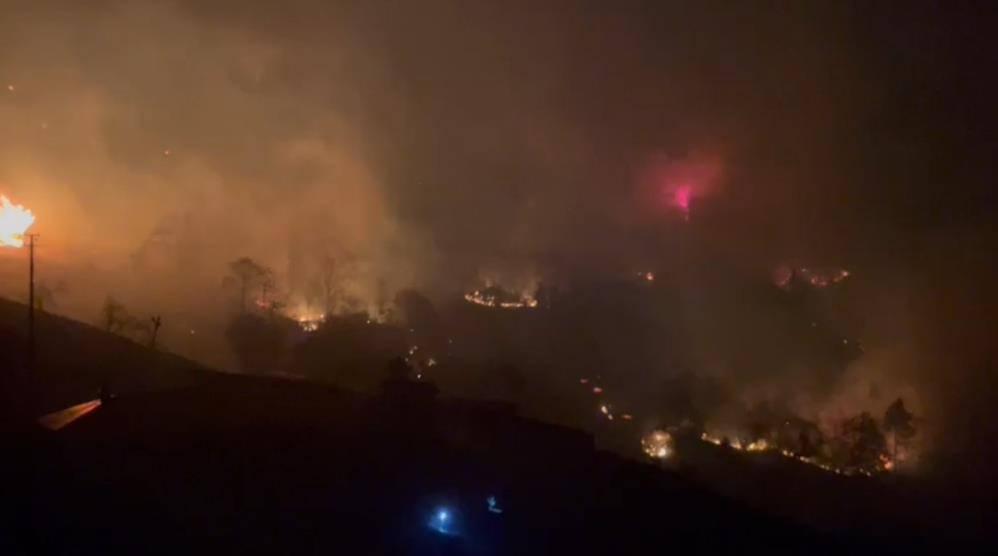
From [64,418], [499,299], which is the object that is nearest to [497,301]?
[499,299]

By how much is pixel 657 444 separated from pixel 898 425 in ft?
54.0

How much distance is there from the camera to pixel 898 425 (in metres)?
53.5

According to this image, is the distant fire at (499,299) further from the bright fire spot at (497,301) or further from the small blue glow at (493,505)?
the small blue glow at (493,505)

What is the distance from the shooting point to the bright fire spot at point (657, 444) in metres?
48.7

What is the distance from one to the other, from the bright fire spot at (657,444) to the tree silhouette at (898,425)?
49.4 feet

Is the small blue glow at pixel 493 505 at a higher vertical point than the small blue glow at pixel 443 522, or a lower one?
higher

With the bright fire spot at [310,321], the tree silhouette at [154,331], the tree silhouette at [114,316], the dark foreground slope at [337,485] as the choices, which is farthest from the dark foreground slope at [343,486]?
the bright fire spot at [310,321]

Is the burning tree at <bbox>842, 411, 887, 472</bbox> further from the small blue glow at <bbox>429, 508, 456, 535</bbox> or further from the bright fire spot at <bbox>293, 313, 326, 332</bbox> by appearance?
the small blue glow at <bbox>429, 508, 456, 535</bbox>

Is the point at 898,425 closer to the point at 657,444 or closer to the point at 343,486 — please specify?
the point at 657,444

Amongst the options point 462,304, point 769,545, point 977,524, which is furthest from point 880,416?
point 769,545

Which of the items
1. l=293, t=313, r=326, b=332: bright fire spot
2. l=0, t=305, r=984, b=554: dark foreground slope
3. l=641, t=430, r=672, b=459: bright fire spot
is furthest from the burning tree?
l=293, t=313, r=326, b=332: bright fire spot

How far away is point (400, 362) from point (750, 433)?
31.5 meters

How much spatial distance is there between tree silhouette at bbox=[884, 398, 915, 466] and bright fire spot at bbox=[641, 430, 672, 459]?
1507 cm

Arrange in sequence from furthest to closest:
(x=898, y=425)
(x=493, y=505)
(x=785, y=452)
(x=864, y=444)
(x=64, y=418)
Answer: (x=898, y=425), (x=785, y=452), (x=864, y=444), (x=64, y=418), (x=493, y=505)
